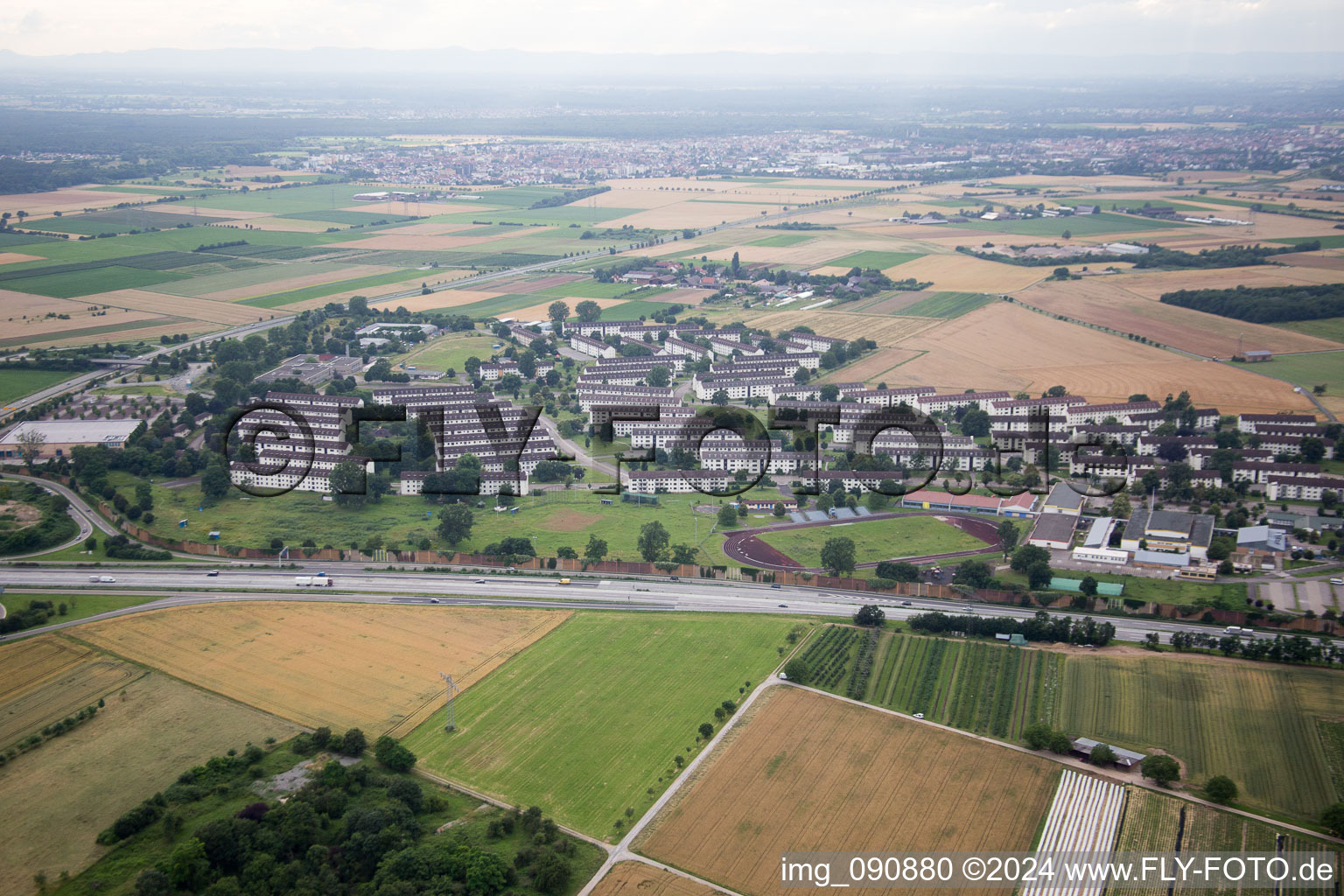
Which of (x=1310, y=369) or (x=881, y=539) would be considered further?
(x=1310, y=369)

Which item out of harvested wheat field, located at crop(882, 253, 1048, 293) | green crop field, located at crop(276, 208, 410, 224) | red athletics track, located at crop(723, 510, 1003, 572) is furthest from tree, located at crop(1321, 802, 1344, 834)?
green crop field, located at crop(276, 208, 410, 224)

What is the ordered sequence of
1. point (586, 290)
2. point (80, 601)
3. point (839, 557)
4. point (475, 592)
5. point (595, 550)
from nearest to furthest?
point (80, 601)
point (475, 592)
point (839, 557)
point (595, 550)
point (586, 290)

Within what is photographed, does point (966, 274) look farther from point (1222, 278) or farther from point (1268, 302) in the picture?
point (1268, 302)

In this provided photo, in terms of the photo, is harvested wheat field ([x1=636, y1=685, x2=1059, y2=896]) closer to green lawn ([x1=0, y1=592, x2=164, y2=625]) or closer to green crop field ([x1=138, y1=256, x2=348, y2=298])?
green lawn ([x1=0, y1=592, x2=164, y2=625])

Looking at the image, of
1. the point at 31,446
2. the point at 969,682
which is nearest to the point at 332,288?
the point at 31,446

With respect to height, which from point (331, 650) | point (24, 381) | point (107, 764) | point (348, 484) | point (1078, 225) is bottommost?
point (331, 650)

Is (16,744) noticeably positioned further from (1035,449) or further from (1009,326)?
(1009,326)

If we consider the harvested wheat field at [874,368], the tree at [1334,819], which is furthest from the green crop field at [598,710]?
the harvested wheat field at [874,368]
